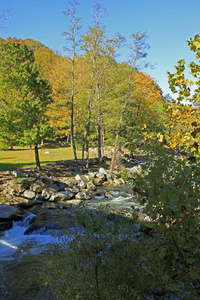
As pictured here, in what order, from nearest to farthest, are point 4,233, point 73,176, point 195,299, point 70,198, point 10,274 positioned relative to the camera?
point 195,299
point 10,274
point 4,233
point 70,198
point 73,176

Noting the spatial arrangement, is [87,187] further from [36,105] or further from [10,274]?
[10,274]

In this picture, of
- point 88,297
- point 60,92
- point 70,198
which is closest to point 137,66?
point 60,92

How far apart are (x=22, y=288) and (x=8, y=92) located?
1324cm

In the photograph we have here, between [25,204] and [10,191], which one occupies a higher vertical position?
[10,191]

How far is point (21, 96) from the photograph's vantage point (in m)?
16.2

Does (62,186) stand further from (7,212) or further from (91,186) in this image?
(7,212)

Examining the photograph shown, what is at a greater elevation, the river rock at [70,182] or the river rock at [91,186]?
the river rock at [70,182]

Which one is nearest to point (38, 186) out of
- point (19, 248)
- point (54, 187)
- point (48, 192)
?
point (48, 192)

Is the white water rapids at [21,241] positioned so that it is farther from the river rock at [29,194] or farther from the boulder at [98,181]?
the boulder at [98,181]

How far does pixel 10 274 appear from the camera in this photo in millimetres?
6344

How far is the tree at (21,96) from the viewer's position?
15.6 meters

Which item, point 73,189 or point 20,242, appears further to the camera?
point 73,189

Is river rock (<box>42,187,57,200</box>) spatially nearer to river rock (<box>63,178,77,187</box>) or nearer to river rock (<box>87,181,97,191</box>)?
river rock (<box>63,178,77,187</box>)

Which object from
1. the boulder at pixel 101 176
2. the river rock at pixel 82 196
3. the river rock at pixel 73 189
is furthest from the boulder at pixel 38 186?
the boulder at pixel 101 176
